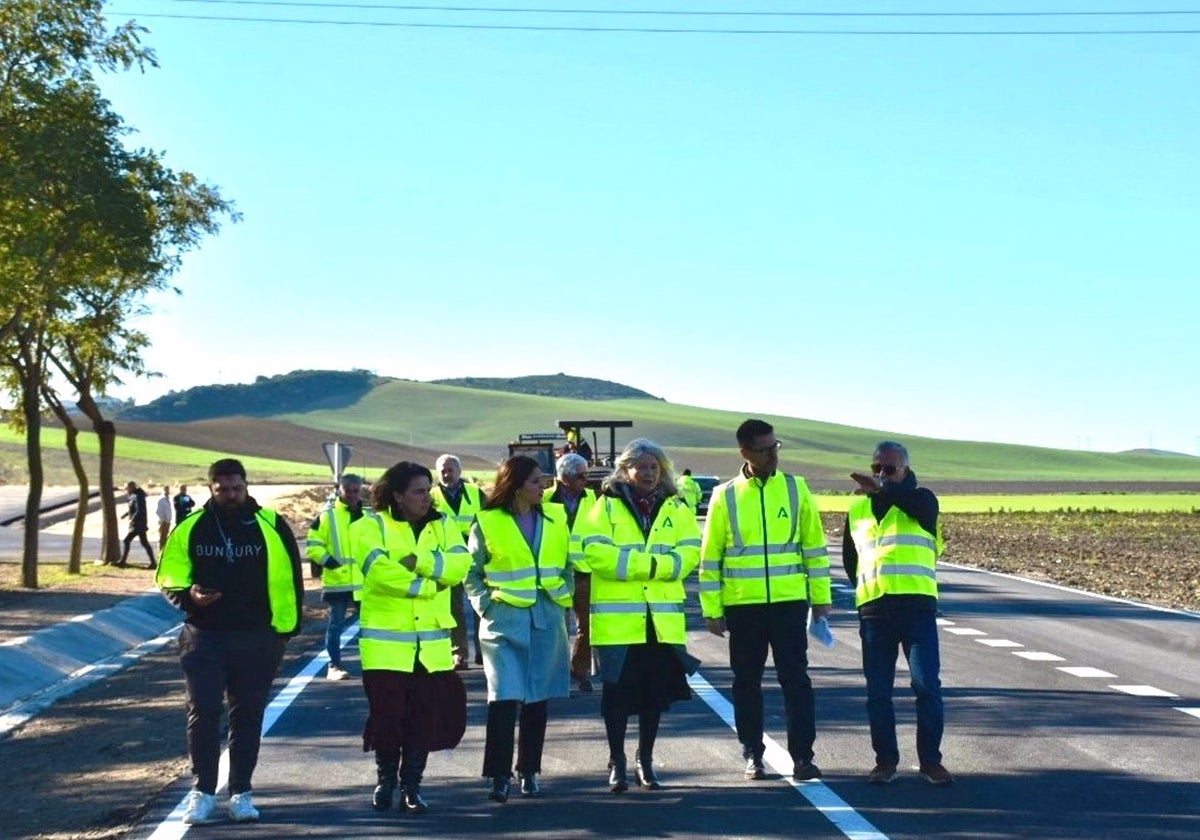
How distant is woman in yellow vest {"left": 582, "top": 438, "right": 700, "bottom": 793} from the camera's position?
10.8 metres

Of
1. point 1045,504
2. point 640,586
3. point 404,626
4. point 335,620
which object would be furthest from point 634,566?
point 1045,504

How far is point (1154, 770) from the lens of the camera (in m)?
11.3

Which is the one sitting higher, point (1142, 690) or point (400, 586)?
point (400, 586)

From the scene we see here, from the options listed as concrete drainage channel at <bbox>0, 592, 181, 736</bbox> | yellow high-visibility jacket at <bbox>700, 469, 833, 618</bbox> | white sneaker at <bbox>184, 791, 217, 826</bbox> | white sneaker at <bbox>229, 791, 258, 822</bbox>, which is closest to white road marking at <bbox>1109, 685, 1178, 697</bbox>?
yellow high-visibility jacket at <bbox>700, 469, 833, 618</bbox>

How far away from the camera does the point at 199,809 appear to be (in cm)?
1002

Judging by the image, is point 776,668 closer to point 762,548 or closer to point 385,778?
point 762,548

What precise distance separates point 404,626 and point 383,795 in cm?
84

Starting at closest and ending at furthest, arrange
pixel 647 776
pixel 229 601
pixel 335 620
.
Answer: pixel 229 601
pixel 647 776
pixel 335 620

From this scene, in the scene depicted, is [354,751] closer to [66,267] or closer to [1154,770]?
[1154,770]

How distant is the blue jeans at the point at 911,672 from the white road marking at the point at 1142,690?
4854mm

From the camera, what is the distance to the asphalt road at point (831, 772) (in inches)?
379

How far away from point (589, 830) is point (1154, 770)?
353 centimetres

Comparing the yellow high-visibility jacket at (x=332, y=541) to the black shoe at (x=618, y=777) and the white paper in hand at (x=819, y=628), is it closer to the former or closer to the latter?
the white paper in hand at (x=819, y=628)

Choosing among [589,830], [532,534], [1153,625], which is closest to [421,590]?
[532,534]
